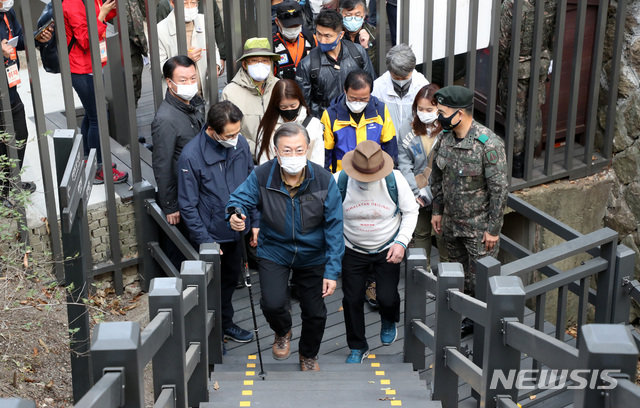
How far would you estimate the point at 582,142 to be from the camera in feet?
30.7

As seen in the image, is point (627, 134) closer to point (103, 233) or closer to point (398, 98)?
point (398, 98)

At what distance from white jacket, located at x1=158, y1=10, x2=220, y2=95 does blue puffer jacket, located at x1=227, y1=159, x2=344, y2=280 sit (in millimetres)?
1922

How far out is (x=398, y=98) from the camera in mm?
6441

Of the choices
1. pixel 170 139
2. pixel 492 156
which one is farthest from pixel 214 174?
pixel 492 156

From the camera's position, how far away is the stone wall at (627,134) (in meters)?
8.89

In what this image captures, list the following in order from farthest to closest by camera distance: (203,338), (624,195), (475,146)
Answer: (624,195) < (475,146) < (203,338)

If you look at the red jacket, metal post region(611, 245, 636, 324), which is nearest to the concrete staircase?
metal post region(611, 245, 636, 324)

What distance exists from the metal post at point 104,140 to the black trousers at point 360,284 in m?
2.06

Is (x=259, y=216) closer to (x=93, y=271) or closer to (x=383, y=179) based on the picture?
(x=383, y=179)

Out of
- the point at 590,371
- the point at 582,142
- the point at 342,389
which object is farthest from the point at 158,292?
the point at 582,142

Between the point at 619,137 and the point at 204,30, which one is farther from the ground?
the point at 204,30

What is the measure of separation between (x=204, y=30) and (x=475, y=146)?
259 cm

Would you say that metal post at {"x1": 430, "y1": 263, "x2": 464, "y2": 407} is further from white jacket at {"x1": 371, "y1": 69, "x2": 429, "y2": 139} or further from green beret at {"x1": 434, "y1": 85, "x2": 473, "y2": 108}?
white jacket at {"x1": 371, "y1": 69, "x2": 429, "y2": 139}

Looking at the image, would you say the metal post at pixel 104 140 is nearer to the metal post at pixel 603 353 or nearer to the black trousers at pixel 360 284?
the black trousers at pixel 360 284
